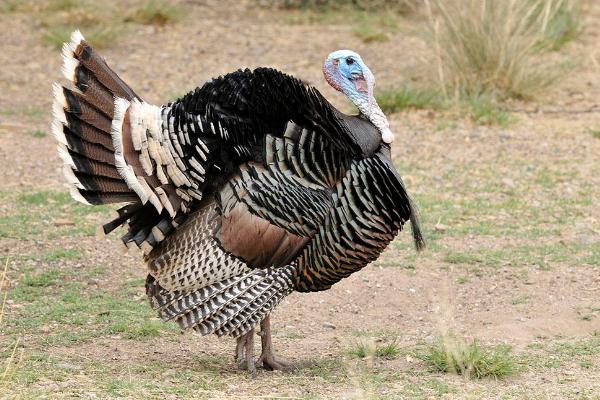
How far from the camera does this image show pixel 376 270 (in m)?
7.38

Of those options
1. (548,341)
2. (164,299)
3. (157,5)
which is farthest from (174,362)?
(157,5)

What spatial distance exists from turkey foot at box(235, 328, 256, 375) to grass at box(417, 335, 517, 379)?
3.14 feet

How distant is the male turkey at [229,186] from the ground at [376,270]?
1.71 feet

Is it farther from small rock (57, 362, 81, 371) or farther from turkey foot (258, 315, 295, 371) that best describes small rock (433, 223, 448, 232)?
small rock (57, 362, 81, 371)

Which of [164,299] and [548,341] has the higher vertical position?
[164,299]

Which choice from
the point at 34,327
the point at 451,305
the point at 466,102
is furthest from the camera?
the point at 466,102

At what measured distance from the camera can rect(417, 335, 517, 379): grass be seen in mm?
5465

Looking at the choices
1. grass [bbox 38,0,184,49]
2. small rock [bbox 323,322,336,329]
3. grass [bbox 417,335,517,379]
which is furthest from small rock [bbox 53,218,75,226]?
grass [bbox 38,0,184,49]

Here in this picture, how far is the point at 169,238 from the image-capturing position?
5.54 metres

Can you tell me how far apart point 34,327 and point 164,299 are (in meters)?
1.09

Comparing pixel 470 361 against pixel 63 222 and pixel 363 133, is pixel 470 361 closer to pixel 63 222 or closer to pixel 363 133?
pixel 363 133

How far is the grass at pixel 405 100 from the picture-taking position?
10.5m

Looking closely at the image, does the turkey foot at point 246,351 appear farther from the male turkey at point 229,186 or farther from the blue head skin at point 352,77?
the blue head skin at point 352,77

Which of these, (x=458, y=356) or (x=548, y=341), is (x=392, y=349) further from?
(x=548, y=341)
